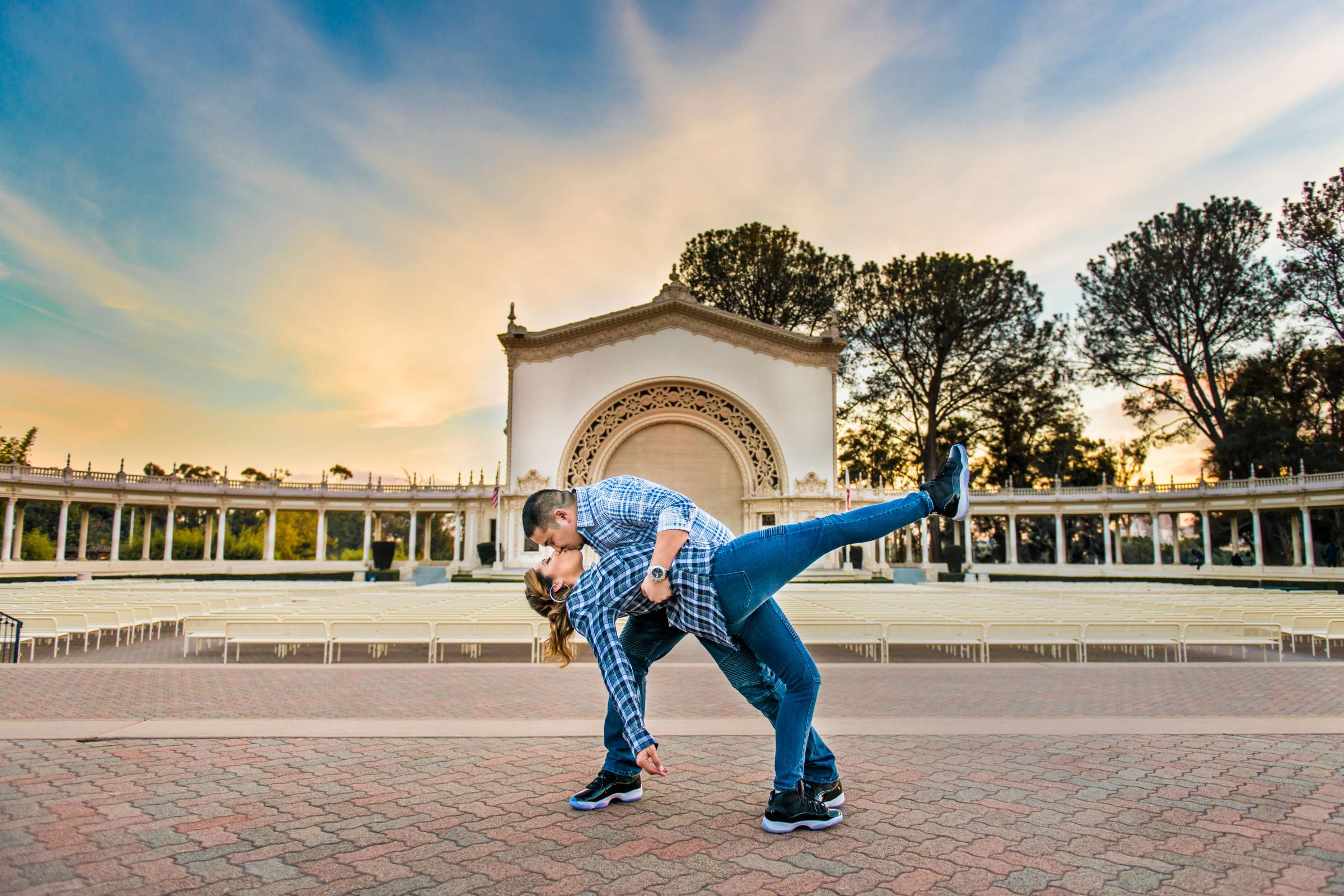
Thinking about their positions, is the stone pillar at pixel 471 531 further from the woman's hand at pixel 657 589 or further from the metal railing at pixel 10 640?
the woman's hand at pixel 657 589

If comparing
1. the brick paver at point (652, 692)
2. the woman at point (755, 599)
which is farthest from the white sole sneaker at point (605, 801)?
the brick paver at point (652, 692)

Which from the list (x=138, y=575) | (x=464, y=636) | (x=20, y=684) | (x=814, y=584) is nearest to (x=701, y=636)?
(x=464, y=636)

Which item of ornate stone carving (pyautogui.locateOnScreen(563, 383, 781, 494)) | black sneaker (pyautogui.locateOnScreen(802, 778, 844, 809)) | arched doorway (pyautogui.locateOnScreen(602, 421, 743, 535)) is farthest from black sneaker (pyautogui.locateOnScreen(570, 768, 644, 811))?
arched doorway (pyautogui.locateOnScreen(602, 421, 743, 535))

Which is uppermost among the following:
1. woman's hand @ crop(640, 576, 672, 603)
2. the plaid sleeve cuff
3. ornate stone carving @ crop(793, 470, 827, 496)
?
ornate stone carving @ crop(793, 470, 827, 496)

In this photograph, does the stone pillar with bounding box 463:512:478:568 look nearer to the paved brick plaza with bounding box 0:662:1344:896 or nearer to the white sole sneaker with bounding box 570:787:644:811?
the paved brick plaza with bounding box 0:662:1344:896

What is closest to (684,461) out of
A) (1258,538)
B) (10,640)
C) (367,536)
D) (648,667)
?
(367,536)

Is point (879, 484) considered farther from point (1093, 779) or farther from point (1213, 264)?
point (1093, 779)

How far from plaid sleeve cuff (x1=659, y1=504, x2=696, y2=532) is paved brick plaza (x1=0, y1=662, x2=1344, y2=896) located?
4.43ft

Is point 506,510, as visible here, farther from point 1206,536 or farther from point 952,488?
point 952,488

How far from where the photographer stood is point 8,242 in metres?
26.8

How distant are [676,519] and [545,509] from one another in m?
0.61

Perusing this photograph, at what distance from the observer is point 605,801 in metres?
4.03

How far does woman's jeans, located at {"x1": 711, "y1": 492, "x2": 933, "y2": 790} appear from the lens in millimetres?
3459

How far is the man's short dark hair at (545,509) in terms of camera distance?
142 inches
